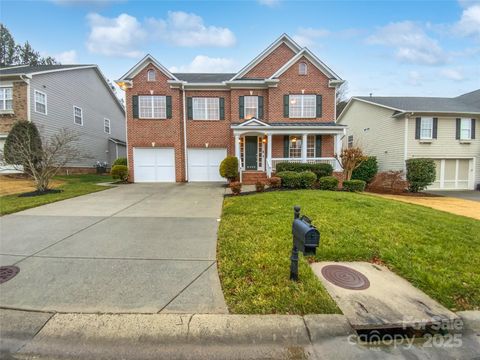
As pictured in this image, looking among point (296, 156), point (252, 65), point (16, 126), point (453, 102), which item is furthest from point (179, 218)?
→ point (453, 102)

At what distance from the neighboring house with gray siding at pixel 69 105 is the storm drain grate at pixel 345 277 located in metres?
16.6

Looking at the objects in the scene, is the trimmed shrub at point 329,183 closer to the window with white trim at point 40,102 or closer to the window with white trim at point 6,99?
the window with white trim at point 40,102

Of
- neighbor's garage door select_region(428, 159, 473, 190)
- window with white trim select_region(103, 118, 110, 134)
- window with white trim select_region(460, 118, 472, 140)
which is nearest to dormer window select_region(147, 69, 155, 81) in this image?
window with white trim select_region(103, 118, 110, 134)

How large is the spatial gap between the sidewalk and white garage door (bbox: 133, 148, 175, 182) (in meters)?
12.5

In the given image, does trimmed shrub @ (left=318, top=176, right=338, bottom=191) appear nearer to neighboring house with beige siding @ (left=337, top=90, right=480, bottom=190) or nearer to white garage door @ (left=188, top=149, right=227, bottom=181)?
white garage door @ (left=188, top=149, right=227, bottom=181)

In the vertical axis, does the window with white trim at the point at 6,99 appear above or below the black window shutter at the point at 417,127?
above

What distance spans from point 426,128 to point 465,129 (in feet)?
9.34

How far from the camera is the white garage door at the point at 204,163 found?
14.9 m

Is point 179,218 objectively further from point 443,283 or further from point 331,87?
point 331,87

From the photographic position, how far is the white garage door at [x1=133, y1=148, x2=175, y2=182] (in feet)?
47.9

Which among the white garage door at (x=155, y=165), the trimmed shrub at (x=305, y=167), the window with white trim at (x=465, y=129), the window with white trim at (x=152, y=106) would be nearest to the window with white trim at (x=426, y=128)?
the window with white trim at (x=465, y=129)

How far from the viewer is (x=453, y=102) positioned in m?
17.4

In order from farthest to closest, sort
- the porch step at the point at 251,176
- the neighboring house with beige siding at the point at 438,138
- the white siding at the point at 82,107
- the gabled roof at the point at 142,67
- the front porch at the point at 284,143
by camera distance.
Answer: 1. the white siding at the point at 82,107
2. the neighboring house with beige siding at the point at 438,138
3. the gabled roof at the point at 142,67
4. the front porch at the point at 284,143
5. the porch step at the point at 251,176

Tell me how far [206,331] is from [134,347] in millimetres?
657
